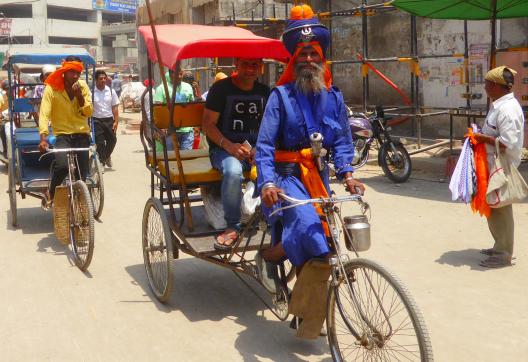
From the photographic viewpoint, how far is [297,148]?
4.15 meters

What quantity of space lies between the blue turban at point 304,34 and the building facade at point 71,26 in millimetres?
56396

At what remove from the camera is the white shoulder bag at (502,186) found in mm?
5875

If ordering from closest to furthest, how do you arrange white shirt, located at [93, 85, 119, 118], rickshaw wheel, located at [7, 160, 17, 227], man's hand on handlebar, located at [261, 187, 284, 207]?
man's hand on handlebar, located at [261, 187, 284, 207] → rickshaw wheel, located at [7, 160, 17, 227] → white shirt, located at [93, 85, 119, 118]

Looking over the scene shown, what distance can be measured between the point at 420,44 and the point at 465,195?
351 inches

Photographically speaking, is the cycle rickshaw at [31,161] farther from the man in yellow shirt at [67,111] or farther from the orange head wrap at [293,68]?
the orange head wrap at [293,68]

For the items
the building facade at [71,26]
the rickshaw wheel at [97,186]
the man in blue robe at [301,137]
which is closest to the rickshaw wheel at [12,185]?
the rickshaw wheel at [97,186]

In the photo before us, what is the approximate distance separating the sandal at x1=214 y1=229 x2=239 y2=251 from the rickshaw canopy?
3952 millimetres

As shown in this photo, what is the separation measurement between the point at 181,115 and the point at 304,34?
2.07m

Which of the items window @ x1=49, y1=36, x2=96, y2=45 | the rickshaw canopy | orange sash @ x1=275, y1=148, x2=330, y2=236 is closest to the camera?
orange sash @ x1=275, y1=148, x2=330, y2=236

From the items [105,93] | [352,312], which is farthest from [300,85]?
[105,93]

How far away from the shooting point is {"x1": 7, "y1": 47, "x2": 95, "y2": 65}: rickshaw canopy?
8.34 m

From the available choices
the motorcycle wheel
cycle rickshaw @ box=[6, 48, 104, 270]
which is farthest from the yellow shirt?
the motorcycle wheel

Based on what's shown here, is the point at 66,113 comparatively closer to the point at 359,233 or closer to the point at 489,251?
the point at 489,251

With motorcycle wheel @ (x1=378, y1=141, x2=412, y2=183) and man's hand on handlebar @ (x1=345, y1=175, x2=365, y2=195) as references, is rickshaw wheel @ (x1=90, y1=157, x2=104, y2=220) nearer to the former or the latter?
motorcycle wheel @ (x1=378, y1=141, x2=412, y2=183)
